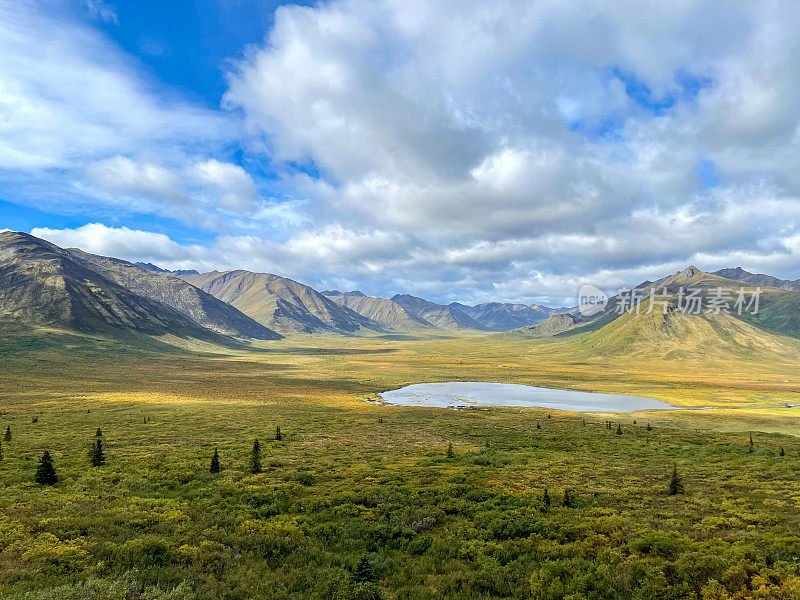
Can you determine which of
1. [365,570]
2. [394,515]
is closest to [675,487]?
[394,515]

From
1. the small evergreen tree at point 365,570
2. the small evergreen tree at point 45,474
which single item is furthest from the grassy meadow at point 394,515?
the small evergreen tree at point 45,474

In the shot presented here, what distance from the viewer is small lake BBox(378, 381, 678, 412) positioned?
94188 millimetres

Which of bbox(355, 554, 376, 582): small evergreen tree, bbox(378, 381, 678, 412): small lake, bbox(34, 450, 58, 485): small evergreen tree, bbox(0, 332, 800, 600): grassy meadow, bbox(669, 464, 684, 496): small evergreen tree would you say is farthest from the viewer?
bbox(378, 381, 678, 412): small lake

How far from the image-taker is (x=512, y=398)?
107 m

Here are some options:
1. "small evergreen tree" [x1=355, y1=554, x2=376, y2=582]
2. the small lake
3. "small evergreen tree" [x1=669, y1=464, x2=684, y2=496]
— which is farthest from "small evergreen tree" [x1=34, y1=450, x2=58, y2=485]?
the small lake

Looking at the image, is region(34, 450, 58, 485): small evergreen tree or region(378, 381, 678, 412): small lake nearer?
region(34, 450, 58, 485): small evergreen tree

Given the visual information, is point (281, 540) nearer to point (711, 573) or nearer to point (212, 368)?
point (711, 573)

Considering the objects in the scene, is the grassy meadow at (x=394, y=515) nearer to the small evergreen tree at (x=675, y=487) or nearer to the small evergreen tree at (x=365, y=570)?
the small evergreen tree at (x=365, y=570)

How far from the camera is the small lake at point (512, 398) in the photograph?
94.2 metres

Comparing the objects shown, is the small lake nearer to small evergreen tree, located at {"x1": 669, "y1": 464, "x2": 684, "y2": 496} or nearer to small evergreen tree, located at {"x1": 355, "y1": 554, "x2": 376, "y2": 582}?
small evergreen tree, located at {"x1": 669, "y1": 464, "x2": 684, "y2": 496}

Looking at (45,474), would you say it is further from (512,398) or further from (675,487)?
(512,398)

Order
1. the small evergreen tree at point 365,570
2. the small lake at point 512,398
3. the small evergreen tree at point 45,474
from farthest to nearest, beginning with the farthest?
the small lake at point 512,398 → the small evergreen tree at point 45,474 → the small evergreen tree at point 365,570

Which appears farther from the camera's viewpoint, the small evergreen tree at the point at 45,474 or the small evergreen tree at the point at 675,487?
the small evergreen tree at the point at 675,487

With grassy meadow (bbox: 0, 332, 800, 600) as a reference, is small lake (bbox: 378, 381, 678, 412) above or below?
below
